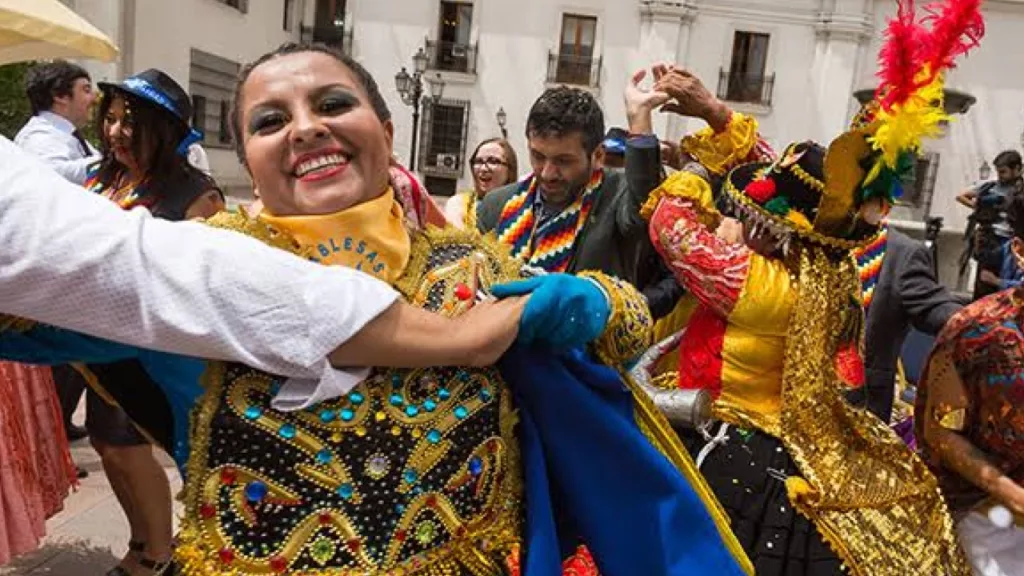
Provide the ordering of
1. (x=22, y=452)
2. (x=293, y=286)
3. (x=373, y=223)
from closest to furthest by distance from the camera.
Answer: (x=293, y=286) → (x=373, y=223) → (x=22, y=452)

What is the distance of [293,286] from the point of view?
1.08 meters

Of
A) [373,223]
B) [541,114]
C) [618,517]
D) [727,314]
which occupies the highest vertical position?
[541,114]

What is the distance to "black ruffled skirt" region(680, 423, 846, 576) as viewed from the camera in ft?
7.20

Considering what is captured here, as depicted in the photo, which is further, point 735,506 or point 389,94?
point 389,94

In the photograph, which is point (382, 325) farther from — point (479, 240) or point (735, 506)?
point (735, 506)

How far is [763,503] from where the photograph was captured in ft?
7.49

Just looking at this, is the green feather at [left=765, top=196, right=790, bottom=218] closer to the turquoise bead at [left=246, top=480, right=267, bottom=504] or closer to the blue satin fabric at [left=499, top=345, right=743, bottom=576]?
the blue satin fabric at [left=499, top=345, right=743, bottom=576]

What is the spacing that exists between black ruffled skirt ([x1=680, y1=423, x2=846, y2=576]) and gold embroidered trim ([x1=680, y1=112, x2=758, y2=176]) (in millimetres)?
968

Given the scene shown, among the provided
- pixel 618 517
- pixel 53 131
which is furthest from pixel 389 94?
pixel 618 517

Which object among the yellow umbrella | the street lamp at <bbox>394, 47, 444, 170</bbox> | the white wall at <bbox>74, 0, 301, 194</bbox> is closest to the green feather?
the yellow umbrella

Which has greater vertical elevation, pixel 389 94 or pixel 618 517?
pixel 389 94

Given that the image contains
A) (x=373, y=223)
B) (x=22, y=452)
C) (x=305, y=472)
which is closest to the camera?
(x=305, y=472)

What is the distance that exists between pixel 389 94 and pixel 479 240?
24.9m

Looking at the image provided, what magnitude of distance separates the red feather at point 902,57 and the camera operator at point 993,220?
4427mm
